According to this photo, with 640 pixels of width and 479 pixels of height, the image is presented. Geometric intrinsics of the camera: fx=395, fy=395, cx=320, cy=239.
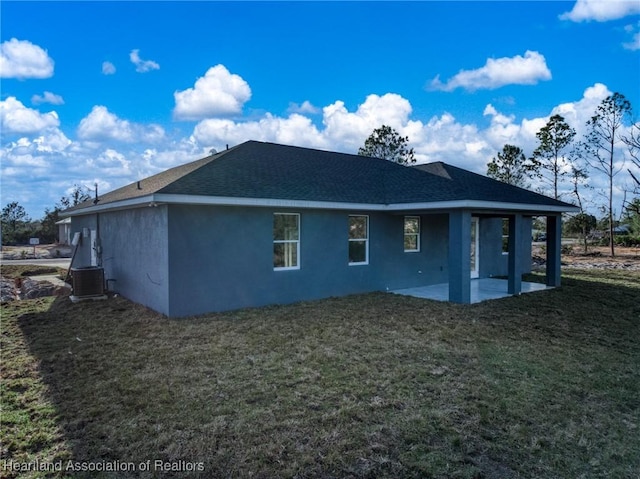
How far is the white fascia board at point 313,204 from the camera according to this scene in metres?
8.02

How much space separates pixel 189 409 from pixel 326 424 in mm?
1500

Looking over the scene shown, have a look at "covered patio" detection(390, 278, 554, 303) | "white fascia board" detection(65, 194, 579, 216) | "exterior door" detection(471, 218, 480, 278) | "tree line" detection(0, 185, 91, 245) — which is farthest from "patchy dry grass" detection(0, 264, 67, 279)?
"exterior door" detection(471, 218, 480, 278)

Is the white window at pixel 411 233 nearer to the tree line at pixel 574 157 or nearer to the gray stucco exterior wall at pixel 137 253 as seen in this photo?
the gray stucco exterior wall at pixel 137 253

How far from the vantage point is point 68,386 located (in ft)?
16.1

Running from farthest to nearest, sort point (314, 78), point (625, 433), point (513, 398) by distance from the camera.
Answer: point (314, 78) < point (513, 398) < point (625, 433)

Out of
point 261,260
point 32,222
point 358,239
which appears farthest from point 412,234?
point 32,222

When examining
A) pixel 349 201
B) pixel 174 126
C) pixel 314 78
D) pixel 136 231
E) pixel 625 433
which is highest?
pixel 314 78

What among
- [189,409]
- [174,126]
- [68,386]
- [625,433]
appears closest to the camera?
[625,433]

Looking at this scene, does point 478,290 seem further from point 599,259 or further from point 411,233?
point 599,259

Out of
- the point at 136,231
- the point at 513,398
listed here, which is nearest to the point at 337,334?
the point at 513,398

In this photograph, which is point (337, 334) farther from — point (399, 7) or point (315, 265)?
point (399, 7)

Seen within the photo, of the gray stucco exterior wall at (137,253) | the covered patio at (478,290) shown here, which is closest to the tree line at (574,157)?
the covered patio at (478,290)

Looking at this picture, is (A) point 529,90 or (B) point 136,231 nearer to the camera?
(B) point 136,231

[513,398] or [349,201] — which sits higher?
[349,201]
